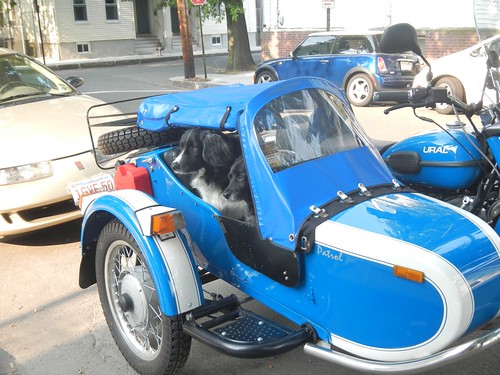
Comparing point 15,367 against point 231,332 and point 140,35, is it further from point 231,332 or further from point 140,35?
point 140,35

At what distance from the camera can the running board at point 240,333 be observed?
252cm

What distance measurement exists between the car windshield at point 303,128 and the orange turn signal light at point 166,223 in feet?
1.85

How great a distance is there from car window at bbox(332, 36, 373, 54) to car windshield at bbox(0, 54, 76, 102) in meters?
7.93

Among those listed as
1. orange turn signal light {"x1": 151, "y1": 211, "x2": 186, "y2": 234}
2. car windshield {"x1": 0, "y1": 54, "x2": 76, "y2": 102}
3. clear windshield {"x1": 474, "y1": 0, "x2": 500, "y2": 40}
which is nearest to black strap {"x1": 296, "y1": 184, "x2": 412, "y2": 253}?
orange turn signal light {"x1": 151, "y1": 211, "x2": 186, "y2": 234}

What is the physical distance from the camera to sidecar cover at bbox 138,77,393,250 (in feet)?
8.85

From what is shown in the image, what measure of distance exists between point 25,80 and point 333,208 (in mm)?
5097

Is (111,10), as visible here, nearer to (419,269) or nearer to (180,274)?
(180,274)

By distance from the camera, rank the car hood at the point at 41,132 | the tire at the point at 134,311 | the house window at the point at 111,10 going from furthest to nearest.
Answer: the house window at the point at 111,10 → the car hood at the point at 41,132 → the tire at the point at 134,311

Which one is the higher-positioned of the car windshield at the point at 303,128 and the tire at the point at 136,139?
the car windshield at the point at 303,128

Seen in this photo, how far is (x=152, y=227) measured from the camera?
2.83 m

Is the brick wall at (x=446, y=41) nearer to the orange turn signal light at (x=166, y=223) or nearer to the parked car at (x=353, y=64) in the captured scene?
the parked car at (x=353, y=64)

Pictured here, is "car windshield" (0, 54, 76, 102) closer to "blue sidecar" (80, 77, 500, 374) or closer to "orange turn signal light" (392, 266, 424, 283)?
"blue sidecar" (80, 77, 500, 374)

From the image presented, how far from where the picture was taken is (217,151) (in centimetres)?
314

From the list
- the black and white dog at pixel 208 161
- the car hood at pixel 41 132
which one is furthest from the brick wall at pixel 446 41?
the black and white dog at pixel 208 161
